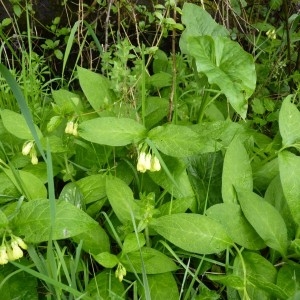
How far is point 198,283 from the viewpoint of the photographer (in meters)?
1.42

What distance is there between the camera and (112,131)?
4.58 ft

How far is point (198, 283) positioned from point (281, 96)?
110 cm

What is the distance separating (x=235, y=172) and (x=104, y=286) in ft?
1.71

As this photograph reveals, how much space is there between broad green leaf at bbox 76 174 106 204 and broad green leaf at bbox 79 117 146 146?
17 centimetres

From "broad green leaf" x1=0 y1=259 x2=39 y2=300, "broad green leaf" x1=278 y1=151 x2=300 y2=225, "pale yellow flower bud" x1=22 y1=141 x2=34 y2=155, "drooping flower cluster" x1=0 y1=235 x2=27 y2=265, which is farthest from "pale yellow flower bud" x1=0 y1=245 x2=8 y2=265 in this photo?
"broad green leaf" x1=278 y1=151 x2=300 y2=225

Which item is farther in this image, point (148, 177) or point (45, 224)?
point (148, 177)

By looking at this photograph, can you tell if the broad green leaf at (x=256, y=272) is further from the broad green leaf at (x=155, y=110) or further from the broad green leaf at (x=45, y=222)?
the broad green leaf at (x=155, y=110)

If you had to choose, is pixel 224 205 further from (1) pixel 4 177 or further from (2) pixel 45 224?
(1) pixel 4 177

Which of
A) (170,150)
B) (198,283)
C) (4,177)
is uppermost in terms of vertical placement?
(170,150)

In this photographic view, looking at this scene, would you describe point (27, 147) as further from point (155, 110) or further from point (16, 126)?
point (155, 110)

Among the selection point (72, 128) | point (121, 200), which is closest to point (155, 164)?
point (121, 200)

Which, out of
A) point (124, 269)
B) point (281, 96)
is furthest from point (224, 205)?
point (281, 96)

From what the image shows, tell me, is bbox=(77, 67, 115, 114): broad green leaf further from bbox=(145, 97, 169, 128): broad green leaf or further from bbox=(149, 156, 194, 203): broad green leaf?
bbox=(149, 156, 194, 203): broad green leaf

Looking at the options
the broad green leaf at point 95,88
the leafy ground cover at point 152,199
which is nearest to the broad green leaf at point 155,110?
the leafy ground cover at point 152,199
